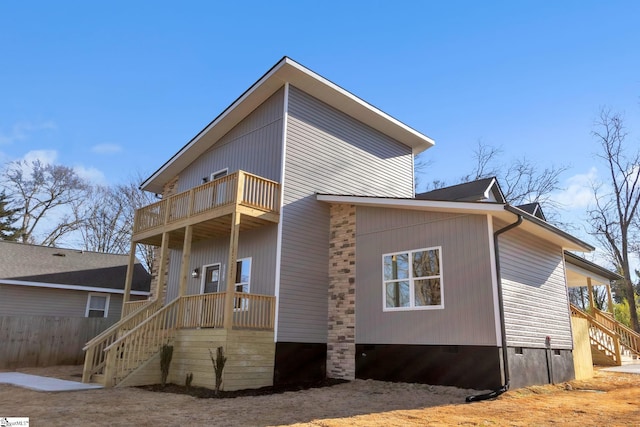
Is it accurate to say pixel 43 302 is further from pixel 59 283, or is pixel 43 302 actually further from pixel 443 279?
pixel 443 279

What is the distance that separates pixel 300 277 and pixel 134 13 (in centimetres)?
837

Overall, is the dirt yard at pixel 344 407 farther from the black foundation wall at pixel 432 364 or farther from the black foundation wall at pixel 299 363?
the black foundation wall at pixel 299 363

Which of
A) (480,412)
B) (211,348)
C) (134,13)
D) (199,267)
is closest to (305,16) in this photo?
(134,13)

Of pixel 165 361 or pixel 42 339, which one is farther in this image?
pixel 42 339

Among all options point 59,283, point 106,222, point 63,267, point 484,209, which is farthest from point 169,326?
point 106,222

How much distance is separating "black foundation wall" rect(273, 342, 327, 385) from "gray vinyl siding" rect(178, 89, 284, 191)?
4452 mm

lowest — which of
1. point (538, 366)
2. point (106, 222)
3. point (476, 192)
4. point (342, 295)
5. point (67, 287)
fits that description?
point (538, 366)

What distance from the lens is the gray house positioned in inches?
372

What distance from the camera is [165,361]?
10.3m

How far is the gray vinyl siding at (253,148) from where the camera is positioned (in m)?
12.6

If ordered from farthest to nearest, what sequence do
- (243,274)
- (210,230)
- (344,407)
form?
(210,230)
(243,274)
(344,407)

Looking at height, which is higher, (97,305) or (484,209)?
(484,209)

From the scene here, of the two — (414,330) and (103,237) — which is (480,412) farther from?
(103,237)

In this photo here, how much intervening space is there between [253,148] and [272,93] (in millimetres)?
1727
